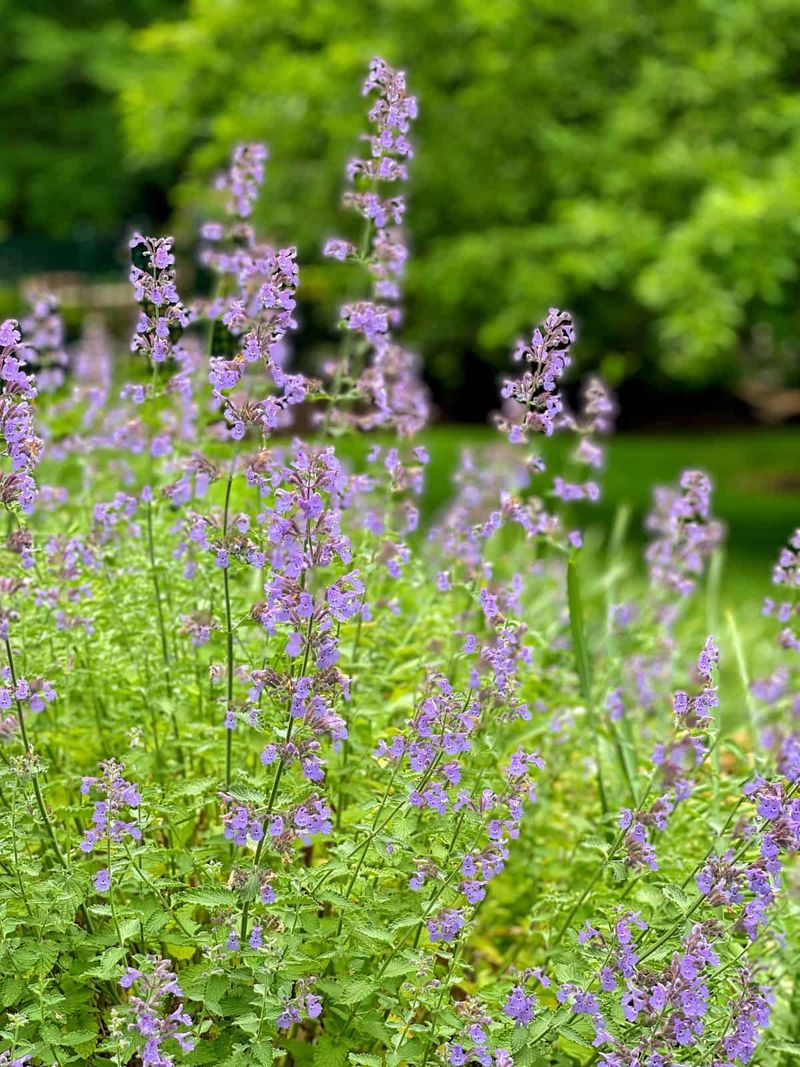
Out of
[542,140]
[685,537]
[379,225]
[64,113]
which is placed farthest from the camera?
[64,113]

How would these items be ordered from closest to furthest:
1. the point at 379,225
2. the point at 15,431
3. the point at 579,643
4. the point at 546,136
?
the point at 15,431
the point at 379,225
the point at 579,643
the point at 546,136

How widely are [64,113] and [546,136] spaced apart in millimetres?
21181

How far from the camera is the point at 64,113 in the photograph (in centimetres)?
2894

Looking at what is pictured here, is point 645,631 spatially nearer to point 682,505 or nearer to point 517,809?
point 682,505

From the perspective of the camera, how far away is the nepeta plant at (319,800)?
7.44 ft

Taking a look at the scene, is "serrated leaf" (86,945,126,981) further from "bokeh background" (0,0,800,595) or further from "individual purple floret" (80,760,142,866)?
"bokeh background" (0,0,800,595)

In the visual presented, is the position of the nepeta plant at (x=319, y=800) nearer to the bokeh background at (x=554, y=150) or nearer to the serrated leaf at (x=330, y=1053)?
the serrated leaf at (x=330, y=1053)

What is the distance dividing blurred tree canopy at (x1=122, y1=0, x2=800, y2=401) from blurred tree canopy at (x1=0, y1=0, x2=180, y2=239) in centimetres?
1583

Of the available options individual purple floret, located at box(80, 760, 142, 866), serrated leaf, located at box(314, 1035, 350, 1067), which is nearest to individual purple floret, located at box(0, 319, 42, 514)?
individual purple floret, located at box(80, 760, 142, 866)

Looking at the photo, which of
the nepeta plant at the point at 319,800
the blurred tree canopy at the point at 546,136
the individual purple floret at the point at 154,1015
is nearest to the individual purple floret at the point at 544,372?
the nepeta plant at the point at 319,800

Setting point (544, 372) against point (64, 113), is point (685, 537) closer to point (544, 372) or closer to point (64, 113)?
point (544, 372)

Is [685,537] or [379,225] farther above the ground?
[379,225]

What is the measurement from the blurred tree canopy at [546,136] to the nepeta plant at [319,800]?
5810 mm

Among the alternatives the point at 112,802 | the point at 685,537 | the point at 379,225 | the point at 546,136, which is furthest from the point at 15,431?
the point at 546,136
